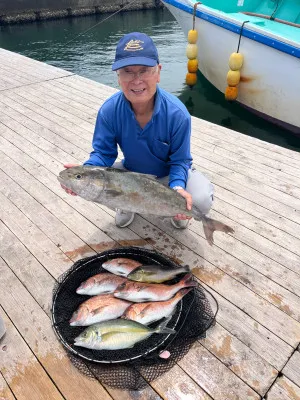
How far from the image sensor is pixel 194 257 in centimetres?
331

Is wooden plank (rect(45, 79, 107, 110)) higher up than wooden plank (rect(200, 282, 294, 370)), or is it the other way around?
wooden plank (rect(45, 79, 107, 110))

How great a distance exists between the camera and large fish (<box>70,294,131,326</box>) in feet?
8.14

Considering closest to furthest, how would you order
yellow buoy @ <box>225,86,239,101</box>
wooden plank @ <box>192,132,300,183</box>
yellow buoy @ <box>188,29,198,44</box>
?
wooden plank @ <box>192,132,300,183</box>, yellow buoy @ <box>225,86,239,101</box>, yellow buoy @ <box>188,29,198,44</box>

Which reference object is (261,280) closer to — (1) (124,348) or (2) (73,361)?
(1) (124,348)

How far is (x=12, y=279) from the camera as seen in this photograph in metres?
3.11

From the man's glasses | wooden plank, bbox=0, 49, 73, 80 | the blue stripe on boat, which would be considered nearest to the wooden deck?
the man's glasses

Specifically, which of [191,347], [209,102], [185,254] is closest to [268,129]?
[209,102]

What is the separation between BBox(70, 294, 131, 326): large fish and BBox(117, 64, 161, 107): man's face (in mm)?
1766

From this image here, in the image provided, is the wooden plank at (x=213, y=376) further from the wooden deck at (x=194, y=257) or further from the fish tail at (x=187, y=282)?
the fish tail at (x=187, y=282)

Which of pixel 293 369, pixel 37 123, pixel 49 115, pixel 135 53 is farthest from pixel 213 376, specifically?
pixel 49 115

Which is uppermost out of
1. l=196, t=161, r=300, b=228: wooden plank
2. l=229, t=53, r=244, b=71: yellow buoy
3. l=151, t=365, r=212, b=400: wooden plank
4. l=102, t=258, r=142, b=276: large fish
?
l=229, t=53, r=244, b=71: yellow buoy

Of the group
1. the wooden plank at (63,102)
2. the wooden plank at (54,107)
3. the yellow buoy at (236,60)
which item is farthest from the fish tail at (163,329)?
the yellow buoy at (236,60)

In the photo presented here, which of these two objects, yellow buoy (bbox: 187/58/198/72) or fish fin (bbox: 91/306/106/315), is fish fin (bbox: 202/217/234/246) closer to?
fish fin (bbox: 91/306/106/315)

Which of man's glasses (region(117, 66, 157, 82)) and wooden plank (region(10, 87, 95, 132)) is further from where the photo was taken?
wooden plank (region(10, 87, 95, 132))
